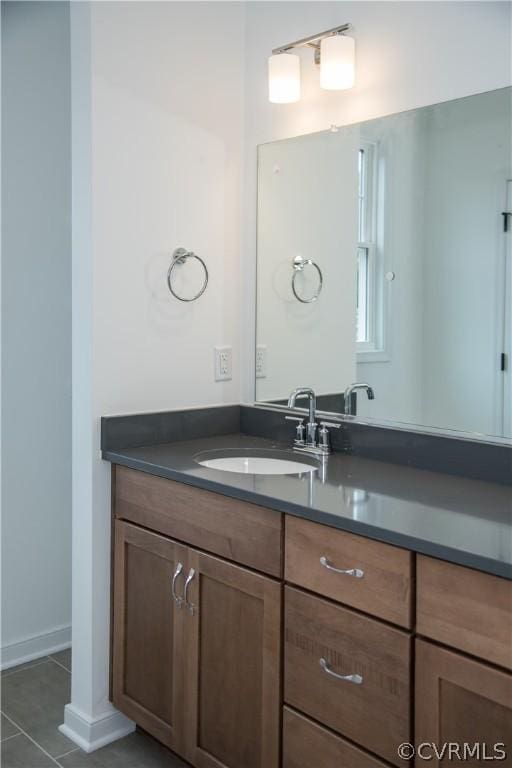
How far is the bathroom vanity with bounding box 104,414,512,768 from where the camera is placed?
118 cm

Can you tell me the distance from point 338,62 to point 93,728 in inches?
81.1

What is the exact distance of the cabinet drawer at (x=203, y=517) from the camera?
155 centimetres

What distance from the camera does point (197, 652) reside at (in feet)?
5.76

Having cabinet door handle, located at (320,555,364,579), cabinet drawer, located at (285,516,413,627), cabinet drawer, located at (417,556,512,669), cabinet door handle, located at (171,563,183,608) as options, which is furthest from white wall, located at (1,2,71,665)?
cabinet drawer, located at (417,556,512,669)

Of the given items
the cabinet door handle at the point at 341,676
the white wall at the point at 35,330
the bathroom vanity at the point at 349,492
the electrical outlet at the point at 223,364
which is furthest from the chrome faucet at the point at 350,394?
the white wall at the point at 35,330

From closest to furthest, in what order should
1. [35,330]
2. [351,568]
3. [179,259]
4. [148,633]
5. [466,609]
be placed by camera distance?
[466,609]
[351,568]
[148,633]
[179,259]
[35,330]

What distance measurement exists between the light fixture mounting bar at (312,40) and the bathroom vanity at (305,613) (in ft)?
4.01

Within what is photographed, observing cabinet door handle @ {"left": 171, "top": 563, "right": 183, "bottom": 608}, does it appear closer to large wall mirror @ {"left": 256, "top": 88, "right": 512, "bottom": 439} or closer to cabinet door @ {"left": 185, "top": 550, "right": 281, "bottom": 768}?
cabinet door @ {"left": 185, "top": 550, "right": 281, "bottom": 768}

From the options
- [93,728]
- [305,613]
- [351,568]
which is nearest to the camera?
[351,568]

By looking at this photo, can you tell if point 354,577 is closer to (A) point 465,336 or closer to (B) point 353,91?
(A) point 465,336

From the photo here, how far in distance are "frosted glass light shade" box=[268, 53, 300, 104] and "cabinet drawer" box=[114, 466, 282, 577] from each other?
122 centimetres

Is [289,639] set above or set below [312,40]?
below

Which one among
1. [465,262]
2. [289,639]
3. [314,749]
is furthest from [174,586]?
[465,262]

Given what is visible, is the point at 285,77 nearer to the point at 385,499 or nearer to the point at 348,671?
the point at 385,499
